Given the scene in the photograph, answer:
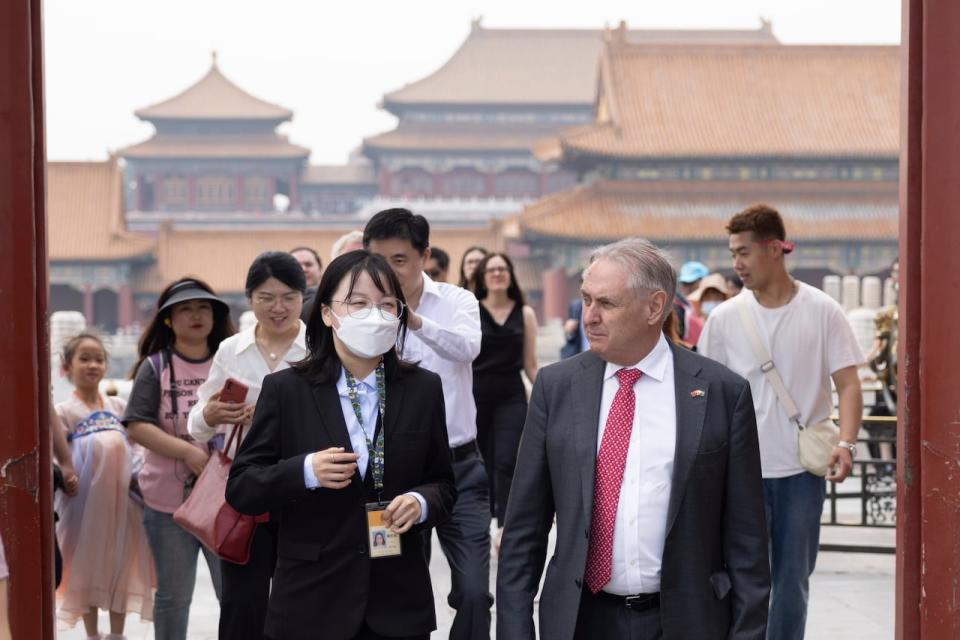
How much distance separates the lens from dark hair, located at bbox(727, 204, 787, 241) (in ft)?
13.7

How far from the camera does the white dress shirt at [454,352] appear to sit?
12.9 feet

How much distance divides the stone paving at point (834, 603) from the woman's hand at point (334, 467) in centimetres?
267

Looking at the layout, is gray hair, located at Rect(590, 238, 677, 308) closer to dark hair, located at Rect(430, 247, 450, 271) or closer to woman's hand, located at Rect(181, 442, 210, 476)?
woman's hand, located at Rect(181, 442, 210, 476)

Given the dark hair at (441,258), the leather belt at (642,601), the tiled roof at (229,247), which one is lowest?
the leather belt at (642,601)

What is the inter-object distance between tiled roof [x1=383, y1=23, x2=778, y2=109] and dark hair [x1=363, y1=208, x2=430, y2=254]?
39971 millimetres

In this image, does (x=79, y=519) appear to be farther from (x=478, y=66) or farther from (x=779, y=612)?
(x=478, y=66)

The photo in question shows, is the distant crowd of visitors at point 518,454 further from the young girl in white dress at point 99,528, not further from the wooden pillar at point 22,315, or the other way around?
the young girl in white dress at point 99,528

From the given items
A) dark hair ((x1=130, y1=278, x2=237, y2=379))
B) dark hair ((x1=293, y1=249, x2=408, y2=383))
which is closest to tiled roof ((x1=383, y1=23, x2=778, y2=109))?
dark hair ((x1=130, y1=278, x2=237, y2=379))

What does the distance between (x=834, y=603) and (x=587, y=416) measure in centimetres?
349

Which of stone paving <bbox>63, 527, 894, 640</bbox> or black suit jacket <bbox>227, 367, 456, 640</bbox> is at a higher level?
black suit jacket <bbox>227, 367, 456, 640</bbox>

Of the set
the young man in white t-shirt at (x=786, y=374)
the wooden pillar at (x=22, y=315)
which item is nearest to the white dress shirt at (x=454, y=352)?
the young man in white t-shirt at (x=786, y=374)

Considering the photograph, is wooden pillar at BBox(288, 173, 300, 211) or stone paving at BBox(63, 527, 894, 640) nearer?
stone paving at BBox(63, 527, 894, 640)

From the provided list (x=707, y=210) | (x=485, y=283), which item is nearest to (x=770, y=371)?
(x=485, y=283)

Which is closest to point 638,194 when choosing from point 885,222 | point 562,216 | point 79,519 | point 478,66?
point 562,216
